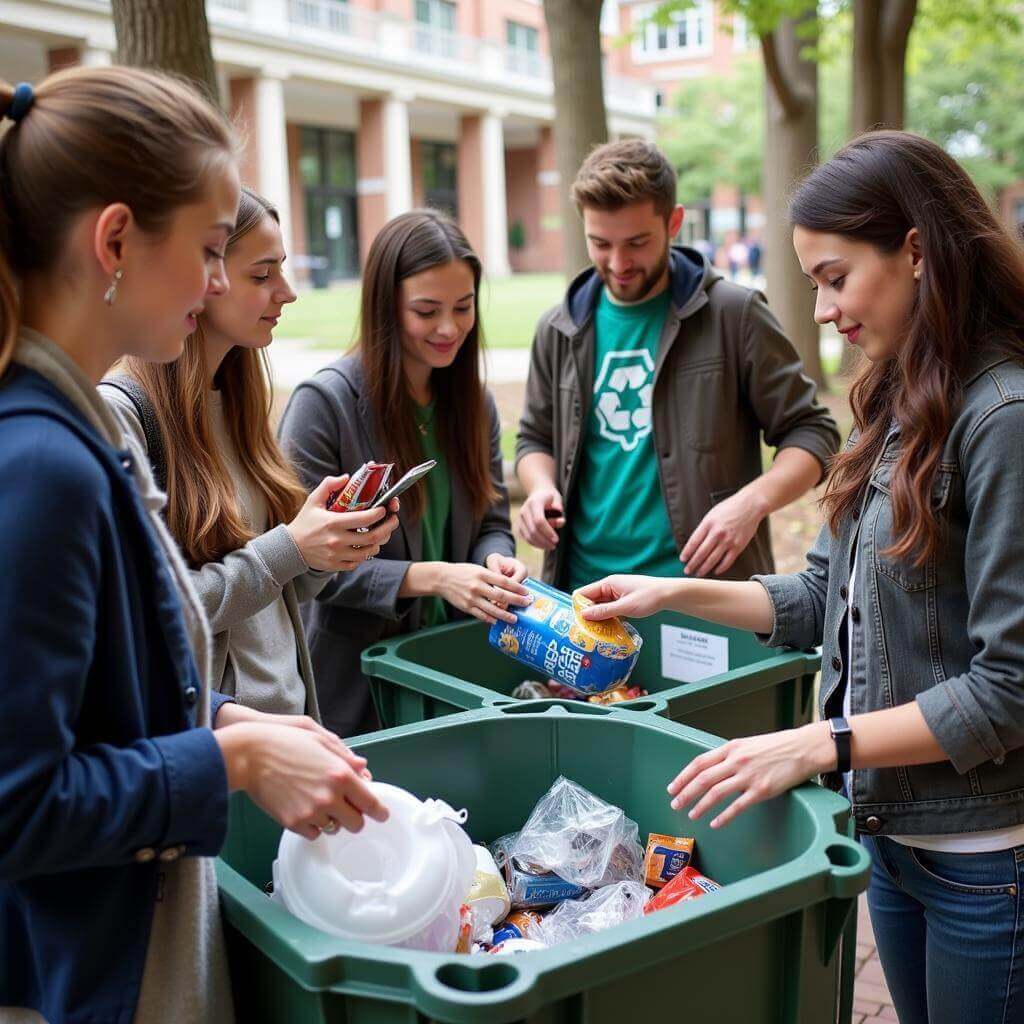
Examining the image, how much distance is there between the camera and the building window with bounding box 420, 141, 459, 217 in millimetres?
36656

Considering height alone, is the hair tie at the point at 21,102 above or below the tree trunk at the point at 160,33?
below

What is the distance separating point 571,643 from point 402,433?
31.2 inches

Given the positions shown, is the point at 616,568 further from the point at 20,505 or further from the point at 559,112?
the point at 559,112

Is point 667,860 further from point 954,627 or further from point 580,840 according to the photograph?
point 954,627

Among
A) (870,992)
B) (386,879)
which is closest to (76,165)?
(386,879)

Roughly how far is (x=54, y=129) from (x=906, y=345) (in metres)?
1.18

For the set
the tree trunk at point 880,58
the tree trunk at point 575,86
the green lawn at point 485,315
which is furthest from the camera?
the green lawn at point 485,315

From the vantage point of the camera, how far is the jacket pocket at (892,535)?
1637 mm

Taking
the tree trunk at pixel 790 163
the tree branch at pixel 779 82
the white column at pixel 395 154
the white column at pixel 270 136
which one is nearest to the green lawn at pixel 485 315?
the tree trunk at pixel 790 163

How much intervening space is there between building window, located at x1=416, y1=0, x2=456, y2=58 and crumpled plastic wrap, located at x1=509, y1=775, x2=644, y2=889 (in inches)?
1318

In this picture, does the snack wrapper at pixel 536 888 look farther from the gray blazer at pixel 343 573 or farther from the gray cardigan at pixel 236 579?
the gray blazer at pixel 343 573

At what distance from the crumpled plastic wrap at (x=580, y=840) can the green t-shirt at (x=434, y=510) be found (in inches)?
35.7

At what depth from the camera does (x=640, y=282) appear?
123 inches

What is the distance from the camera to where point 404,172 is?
31.0 metres
